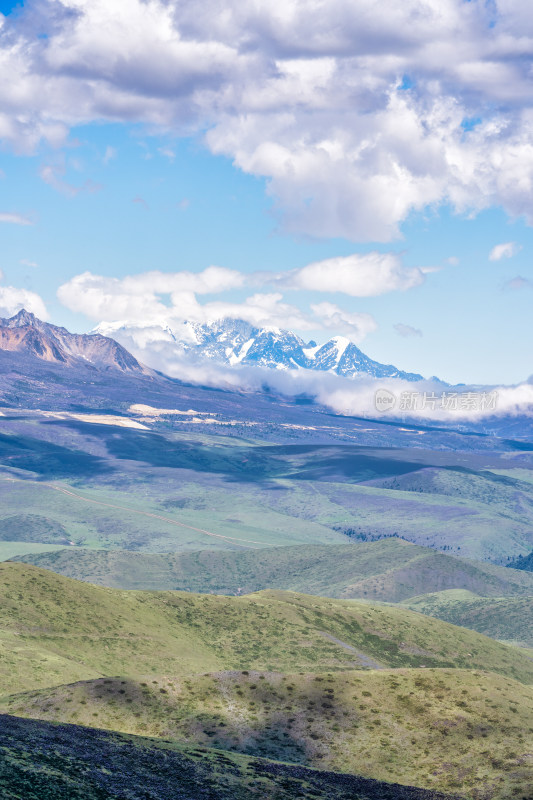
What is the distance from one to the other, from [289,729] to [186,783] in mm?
22735

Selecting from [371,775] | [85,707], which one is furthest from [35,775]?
[371,775]

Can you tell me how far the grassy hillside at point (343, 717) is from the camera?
74.9 meters

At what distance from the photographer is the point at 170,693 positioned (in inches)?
3430

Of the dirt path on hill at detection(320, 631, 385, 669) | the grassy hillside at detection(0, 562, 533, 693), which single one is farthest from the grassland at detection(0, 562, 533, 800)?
the dirt path on hill at detection(320, 631, 385, 669)

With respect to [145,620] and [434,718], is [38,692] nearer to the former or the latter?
[434,718]

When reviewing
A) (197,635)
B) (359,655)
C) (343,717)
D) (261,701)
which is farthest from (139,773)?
(359,655)

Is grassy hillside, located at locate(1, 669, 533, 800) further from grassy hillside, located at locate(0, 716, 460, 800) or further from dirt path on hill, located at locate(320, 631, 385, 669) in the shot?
dirt path on hill, located at locate(320, 631, 385, 669)

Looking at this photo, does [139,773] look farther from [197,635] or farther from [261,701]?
[197,635]

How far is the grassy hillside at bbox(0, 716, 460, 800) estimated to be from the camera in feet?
182

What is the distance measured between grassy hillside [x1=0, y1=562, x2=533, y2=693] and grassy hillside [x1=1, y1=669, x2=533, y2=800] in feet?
55.0

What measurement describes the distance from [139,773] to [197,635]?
275 feet

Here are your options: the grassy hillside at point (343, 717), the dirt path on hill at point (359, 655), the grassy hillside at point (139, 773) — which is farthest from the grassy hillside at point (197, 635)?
the grassy hillside at point (139, 773)

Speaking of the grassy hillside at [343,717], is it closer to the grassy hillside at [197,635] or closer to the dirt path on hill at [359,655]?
the grassy hillside at [197,635]

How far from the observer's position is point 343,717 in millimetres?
83438
